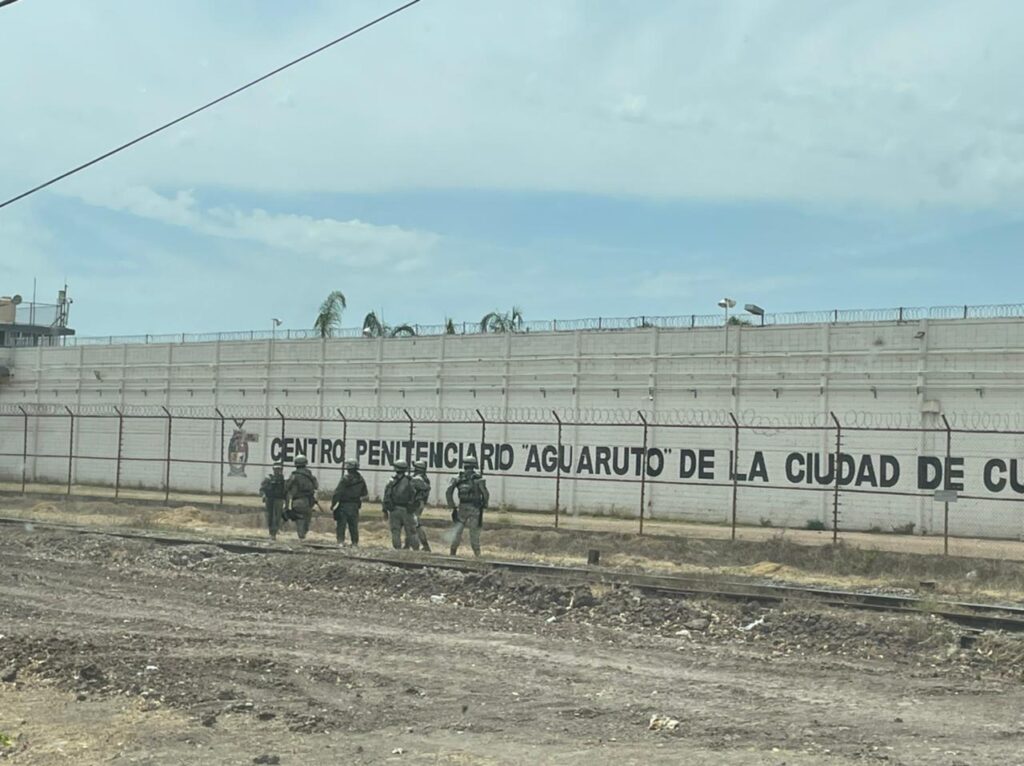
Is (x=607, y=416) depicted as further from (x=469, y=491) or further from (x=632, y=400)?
(x=469, y=491)

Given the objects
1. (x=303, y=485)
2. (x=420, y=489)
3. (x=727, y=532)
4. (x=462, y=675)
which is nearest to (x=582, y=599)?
(x=462, y=675)

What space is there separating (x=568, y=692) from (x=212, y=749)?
112 inches

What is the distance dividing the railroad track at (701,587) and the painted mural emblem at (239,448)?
18.3m

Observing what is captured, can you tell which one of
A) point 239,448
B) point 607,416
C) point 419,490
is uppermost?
point 607,416

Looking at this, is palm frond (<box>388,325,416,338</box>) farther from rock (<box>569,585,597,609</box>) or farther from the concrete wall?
rock (<box>569,585,597,609</box>)

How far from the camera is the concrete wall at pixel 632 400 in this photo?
27000 millimetres

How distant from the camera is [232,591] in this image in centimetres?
1533

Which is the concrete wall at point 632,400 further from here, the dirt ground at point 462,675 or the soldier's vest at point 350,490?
the dirt ground at point 462,675

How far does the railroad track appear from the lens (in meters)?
13.0

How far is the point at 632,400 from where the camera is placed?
31828 millimetres

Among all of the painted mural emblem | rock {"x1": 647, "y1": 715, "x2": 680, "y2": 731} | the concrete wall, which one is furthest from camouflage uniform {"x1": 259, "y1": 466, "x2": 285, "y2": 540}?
the painted mural emblem

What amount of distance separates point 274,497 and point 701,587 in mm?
9688

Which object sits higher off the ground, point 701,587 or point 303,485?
point 303,485

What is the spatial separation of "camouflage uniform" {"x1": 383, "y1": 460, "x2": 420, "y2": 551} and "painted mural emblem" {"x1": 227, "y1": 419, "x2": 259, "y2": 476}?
1955 cm
